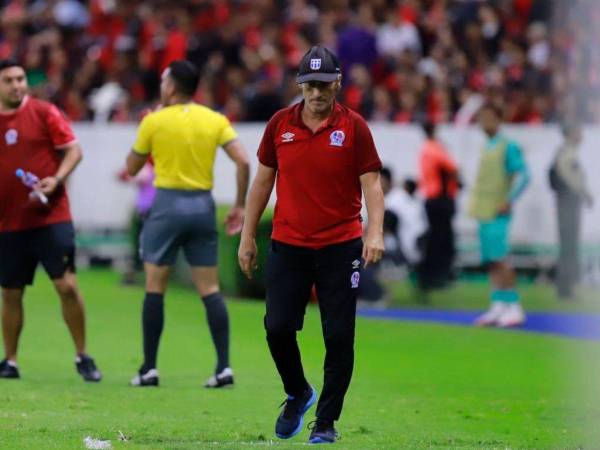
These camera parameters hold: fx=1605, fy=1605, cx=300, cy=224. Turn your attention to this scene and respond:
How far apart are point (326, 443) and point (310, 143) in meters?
1.70

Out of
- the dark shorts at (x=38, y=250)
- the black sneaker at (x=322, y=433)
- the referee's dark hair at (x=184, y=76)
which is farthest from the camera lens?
the dark shorts at (x=38, y=250)

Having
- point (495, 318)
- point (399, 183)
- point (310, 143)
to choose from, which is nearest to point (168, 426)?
point (310, 143)

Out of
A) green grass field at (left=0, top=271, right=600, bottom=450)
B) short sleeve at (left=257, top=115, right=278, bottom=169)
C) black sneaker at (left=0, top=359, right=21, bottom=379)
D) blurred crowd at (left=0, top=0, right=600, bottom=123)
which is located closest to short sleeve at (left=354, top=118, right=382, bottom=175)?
short sleeve at (left=257, top=115, right=278, bottom=169)

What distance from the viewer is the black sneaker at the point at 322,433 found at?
9102 mm

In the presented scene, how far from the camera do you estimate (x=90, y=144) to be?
23562mm

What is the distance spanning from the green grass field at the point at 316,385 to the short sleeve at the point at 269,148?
1607 millimetres

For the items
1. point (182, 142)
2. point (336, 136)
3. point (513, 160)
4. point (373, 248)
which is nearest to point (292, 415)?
point (373, 248)

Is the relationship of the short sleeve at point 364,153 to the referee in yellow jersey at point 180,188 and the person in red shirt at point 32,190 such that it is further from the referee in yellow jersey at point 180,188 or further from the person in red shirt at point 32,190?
the person in red shirt at point 32,190

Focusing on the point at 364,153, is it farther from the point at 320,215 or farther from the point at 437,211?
the point at 437,211

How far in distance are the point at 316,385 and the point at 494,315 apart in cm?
559

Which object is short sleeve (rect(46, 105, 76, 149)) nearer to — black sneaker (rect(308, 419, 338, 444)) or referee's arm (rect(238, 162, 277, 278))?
referee's arm (rect(238, 162, 277, 278))

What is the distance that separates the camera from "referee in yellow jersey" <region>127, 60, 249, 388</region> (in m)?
11.6

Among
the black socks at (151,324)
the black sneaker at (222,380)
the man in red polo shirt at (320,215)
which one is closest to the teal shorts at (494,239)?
the black sneaker at (222,380)

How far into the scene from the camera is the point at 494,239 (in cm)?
1730
